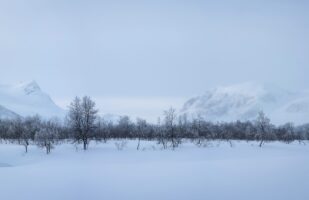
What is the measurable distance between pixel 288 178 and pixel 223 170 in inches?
337

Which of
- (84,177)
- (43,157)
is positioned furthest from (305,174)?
(43,157)

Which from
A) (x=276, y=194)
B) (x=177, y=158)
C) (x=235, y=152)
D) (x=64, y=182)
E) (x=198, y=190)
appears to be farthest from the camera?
(x=235, y=152)

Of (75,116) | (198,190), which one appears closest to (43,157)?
(75,116)

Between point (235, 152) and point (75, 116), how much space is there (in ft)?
96.2

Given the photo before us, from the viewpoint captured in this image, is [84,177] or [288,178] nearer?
[288,178]

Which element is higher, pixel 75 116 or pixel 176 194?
pixel 75 116

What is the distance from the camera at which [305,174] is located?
117ft

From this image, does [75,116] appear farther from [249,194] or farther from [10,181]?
[249,194]

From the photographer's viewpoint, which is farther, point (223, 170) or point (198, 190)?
point (223, 170)

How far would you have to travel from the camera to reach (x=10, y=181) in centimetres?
3366

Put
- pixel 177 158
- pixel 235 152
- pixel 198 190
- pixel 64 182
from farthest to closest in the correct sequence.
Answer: pixel 235 152, pixel 177 158, pixel 64 182, pixel 198 190

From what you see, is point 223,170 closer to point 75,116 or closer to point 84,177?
point 84,177

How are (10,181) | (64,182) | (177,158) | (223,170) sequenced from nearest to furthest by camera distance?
(64,182)
(10,181)
(223,170)
(177,158)

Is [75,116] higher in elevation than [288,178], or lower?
higher
